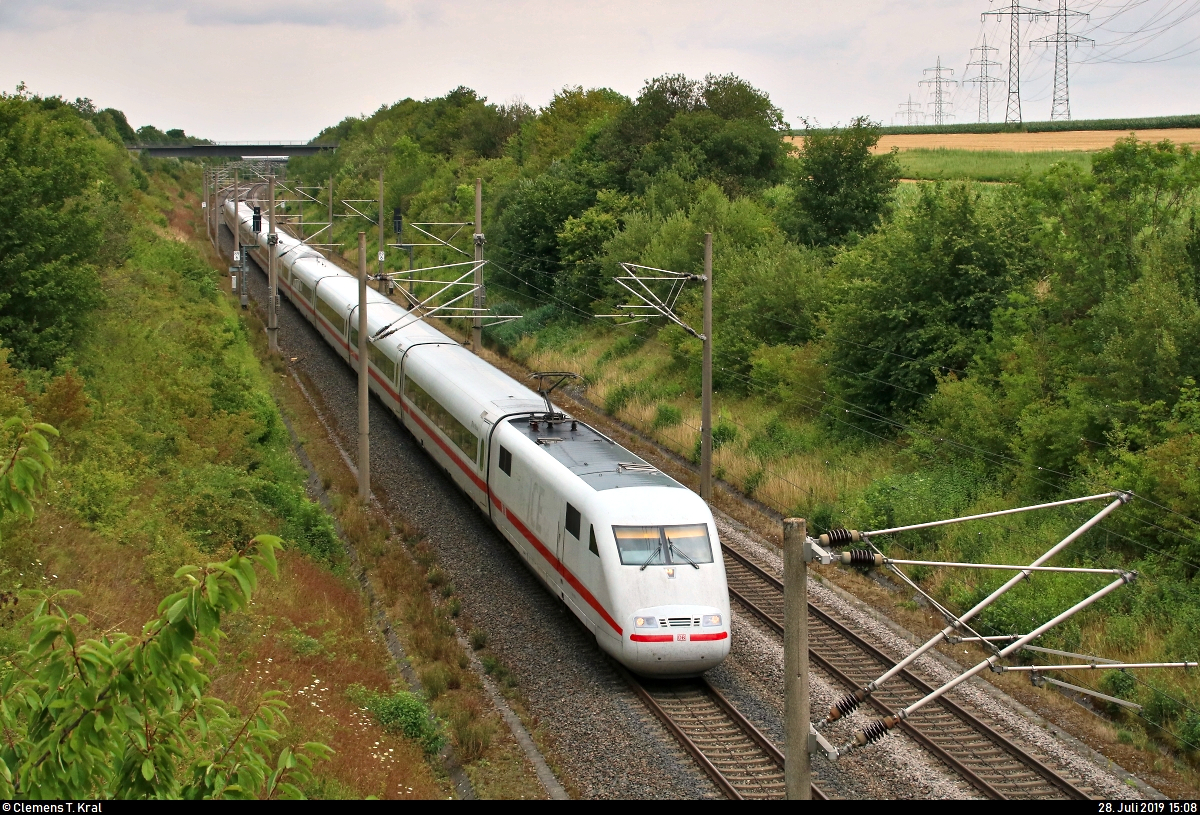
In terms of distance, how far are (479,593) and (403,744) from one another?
5.80m

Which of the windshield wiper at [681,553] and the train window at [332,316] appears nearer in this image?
the windshield wiper at [681,553]

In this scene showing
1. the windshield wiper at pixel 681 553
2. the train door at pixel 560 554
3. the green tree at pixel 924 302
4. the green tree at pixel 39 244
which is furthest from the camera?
the green tree at pixel 924 302

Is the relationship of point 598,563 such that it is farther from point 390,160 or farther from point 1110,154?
point 390,160

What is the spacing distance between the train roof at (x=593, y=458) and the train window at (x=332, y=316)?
17.4m

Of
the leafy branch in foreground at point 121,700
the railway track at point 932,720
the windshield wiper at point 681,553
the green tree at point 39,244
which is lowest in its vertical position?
the railway track at point 932,720

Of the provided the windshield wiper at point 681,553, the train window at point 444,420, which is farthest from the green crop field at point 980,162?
the windshield wiper at point 681,553

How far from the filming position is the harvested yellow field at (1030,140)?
57812 millimetres

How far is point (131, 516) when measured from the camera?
1659 centimetres

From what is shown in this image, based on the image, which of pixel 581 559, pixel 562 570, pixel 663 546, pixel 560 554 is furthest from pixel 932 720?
pixel 560 554

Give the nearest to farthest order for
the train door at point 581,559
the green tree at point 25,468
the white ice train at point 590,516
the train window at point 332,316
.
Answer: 1. the green tree at point 25,468
2. the white ice train at point 590,516
3. the train door at point 581,559
4. the train window at point 332,316

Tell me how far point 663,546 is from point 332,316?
25.6 m

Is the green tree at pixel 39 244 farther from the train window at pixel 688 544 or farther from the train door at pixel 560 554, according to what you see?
the train window at pixel 688 544

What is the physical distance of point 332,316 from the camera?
122ft
